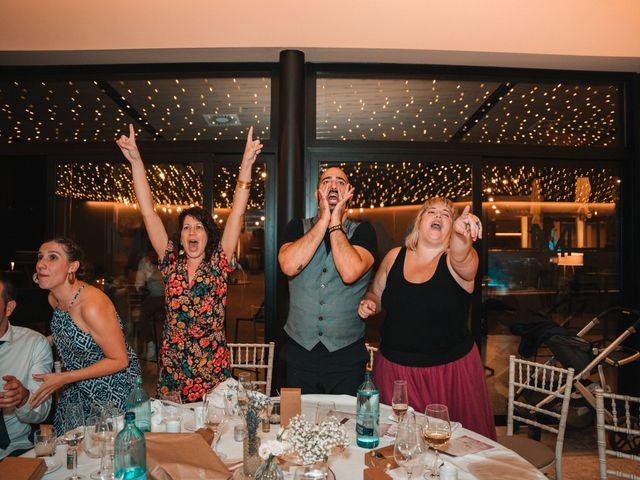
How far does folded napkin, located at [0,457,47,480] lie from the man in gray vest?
1.27m

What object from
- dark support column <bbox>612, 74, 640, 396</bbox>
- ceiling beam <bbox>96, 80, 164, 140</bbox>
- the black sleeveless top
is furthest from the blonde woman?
ceiling beam <bbox>96, 80, 164, 140</bbox>

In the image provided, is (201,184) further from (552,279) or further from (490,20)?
(552,279)

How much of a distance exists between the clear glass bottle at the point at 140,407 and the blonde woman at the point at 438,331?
1112 millimetres

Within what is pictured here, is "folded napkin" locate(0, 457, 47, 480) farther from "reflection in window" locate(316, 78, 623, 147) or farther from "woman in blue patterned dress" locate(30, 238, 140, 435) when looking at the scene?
"reflection in window" locate(316, 78, 623, 147)

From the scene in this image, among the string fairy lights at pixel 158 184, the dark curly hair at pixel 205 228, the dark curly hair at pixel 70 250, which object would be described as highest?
the string fairy lights at pixel 158 184

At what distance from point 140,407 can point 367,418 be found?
84cm

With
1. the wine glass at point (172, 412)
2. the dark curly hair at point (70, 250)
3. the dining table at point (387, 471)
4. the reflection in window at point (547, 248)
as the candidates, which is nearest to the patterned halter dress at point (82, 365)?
the dark curly hair at point (70, 250)

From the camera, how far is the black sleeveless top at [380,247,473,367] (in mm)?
2518

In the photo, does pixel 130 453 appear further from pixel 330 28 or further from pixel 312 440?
pixel 330 28

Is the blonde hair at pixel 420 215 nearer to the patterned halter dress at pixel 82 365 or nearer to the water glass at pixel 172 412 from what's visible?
the water glass at pixel 172 412

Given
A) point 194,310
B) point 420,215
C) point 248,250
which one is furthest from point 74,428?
point 248,250

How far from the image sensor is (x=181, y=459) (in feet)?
4.58

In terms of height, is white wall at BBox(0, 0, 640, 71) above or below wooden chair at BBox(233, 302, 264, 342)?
above

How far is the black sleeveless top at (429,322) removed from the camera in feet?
8.26
